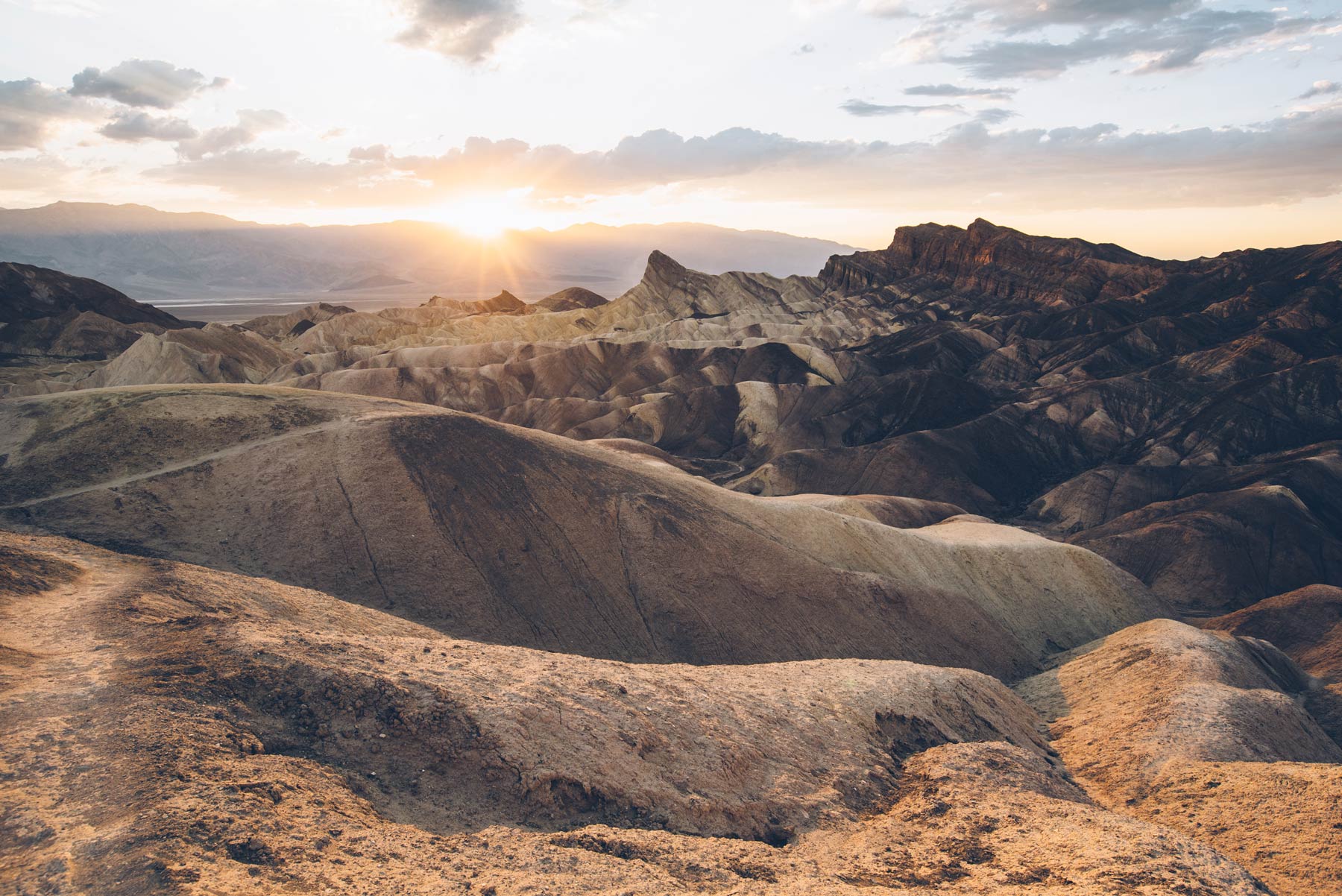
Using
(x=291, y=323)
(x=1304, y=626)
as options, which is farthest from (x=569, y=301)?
(x=1304, y=626)

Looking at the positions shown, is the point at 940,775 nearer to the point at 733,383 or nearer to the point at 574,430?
the point at 574,430

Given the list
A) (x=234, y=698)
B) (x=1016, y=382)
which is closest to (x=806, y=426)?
(x=1016, y=382)

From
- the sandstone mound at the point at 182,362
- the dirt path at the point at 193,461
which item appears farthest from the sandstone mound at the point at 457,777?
the sandstone mound at the point at 182,362

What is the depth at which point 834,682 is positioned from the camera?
19.1 m

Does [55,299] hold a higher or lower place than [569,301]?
lower

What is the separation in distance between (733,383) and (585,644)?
65.3 m

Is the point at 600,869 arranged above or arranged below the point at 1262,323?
below

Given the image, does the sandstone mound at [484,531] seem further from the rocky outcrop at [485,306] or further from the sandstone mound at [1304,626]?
the rocky outcrop at [485,306]

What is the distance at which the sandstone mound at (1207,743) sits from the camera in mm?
15484

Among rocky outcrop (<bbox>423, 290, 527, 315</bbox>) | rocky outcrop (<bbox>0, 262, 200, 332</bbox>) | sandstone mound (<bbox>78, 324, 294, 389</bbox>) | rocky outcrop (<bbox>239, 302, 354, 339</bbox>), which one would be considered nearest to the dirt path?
sandstone mound (<bbox>78, 324, 294, 389</bbox>)

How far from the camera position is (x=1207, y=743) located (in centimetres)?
1983

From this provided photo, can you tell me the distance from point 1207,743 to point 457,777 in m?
18.3

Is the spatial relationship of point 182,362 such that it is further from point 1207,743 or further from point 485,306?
point 1207,743

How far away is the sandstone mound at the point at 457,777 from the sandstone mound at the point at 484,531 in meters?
6.82
